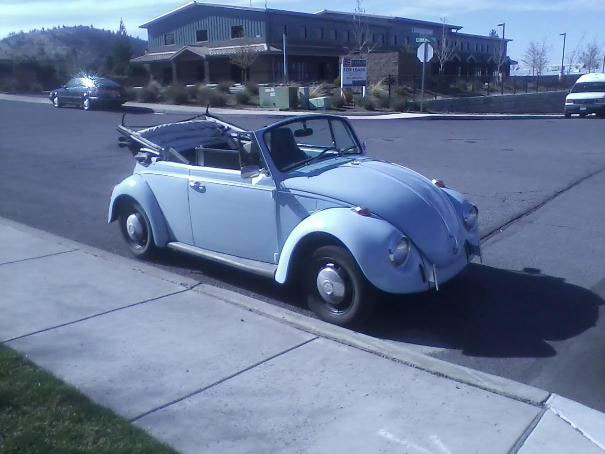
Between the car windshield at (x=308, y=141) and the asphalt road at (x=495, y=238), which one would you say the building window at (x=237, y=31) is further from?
the car windshield at (x=308, y=141)

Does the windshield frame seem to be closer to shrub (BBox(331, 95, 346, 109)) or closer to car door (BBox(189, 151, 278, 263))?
car door (BBox(189, 151, 278, 263))

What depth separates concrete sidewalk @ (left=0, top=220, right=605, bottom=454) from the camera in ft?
13.4

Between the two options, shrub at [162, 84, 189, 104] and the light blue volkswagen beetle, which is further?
shrub at [162, 84, 189, 104]

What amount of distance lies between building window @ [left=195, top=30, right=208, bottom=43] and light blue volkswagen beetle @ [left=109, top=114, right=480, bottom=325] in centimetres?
4858

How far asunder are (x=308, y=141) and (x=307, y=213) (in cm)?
127

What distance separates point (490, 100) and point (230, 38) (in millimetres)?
20249

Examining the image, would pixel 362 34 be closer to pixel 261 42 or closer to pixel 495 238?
pixel 261 42

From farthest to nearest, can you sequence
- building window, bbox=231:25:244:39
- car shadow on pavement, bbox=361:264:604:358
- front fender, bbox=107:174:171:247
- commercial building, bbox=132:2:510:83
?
building window, bbox=231:25:244:39, commercial building, bbox=132:2:510:83, front fender, bbox=107:174:171:247, car shadow on pavement, bbox=361:264:604:358

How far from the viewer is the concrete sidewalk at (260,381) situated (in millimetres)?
4078

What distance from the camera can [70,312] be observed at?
20.1 feet

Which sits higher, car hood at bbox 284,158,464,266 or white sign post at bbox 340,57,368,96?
white sign post at bbox 340,57,368,96

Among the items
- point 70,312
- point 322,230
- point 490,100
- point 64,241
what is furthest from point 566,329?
point 490,100

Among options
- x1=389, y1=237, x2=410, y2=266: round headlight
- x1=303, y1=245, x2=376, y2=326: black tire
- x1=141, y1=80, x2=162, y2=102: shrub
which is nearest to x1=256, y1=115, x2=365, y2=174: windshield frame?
x1=303, y1=245, x2=376, y2=326: black tire

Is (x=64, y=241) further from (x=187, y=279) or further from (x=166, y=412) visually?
(x=166, y=412)
